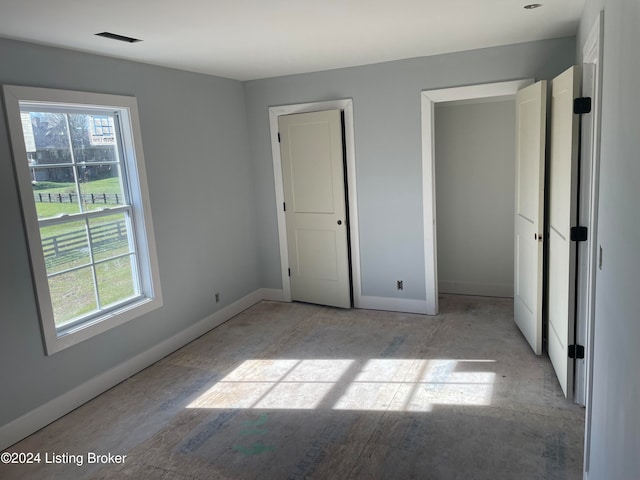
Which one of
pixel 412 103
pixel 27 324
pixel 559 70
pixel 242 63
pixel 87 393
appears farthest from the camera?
pixel 412 103

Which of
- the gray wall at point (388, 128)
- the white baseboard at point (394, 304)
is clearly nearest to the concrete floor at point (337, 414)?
the white baseboard at point (394, 304)

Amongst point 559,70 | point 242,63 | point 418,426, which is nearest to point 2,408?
point 418,426

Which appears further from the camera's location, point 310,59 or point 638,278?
point 310,59

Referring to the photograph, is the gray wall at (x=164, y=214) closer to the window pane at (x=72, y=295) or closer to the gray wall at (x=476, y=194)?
the window pane at (x=72, y=295)

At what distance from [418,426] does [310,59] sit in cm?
303

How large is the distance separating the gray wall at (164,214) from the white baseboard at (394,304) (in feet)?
4.26

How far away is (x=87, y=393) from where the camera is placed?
11.1ft

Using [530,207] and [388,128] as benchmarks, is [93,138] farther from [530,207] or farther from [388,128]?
[530,207]

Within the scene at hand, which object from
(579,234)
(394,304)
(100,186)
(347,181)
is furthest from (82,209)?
(579,234)

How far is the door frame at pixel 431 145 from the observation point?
4.08 meters

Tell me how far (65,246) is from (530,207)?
3406mm

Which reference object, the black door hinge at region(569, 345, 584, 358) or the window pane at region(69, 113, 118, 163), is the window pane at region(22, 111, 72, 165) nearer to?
the window pane at region(69, 113, 118, 163)

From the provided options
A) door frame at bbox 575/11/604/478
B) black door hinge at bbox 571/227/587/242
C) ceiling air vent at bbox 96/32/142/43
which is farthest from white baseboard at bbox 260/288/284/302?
door frame at bbox 575/11/604/478

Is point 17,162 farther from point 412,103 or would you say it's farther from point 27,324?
point 412,103
